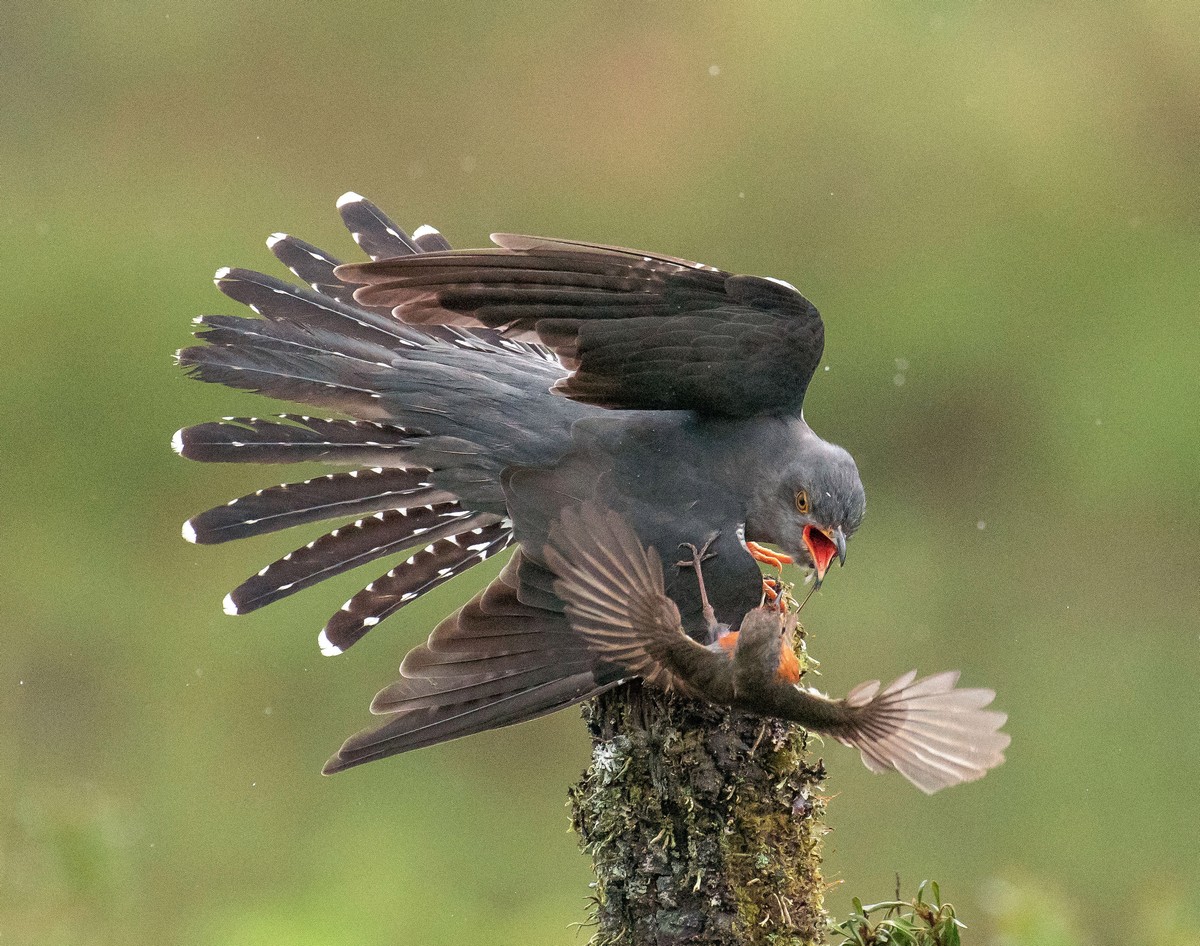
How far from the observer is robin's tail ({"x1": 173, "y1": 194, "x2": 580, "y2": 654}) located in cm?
374

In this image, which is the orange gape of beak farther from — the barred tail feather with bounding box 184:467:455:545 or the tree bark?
the barred tail feather with bounding box 184:467:455:545

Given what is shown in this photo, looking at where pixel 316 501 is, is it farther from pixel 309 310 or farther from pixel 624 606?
pixel 624 606

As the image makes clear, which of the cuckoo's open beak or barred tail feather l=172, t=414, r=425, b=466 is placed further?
barred tail feather l=172, t=414, r=425, b=466

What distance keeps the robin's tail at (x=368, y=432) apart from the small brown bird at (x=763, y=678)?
697 millimetres

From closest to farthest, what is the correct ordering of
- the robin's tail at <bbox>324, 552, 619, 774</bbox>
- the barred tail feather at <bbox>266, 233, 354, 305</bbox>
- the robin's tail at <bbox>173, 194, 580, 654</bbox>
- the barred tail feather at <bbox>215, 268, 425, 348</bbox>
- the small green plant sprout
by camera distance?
the small green plant sprout → the robin's tail at <bbox>324, 552, 619, 774</bbox> → the robin's tail at <bbox>173, 194, 580, 654</bbox> → the barred tail feather at <bbox>215, 268, 425, 348</bbox> → the barred tail feather at <bbox>266, 233, 354, 305</bbox>

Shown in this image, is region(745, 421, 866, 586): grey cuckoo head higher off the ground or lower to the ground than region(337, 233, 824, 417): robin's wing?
lower

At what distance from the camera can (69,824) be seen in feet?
13.7

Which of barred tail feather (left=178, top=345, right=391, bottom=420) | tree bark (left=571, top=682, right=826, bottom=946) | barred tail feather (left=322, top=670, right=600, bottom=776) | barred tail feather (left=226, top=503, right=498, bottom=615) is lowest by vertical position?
tree bark (left=571, top=682, right=826, bottom=946)

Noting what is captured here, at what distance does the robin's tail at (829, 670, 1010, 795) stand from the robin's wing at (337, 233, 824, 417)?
2.99 ft

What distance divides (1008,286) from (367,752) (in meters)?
5.37

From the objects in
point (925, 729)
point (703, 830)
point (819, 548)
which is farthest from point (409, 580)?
point (925, 729)

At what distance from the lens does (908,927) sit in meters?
→ 2.64

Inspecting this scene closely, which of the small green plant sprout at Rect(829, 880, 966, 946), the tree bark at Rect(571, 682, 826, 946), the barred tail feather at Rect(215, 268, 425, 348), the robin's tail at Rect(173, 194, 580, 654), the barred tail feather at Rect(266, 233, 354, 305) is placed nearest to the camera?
the small green plant sprout at Rect(829, 880, 966, 946)

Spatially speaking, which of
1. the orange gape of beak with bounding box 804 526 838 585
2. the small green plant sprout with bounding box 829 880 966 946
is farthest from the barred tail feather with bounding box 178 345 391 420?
the small green plant sprout with bounding box 829 880 966 946
